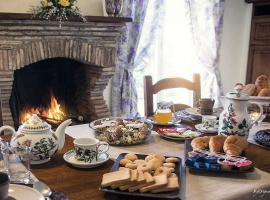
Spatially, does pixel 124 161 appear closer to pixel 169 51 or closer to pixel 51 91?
pixel 51 91

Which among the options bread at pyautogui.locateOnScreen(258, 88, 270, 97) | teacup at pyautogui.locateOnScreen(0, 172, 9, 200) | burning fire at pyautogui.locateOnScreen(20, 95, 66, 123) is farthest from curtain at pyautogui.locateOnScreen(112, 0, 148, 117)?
teacup at pyautogui.locateOnScreen(0, 172, 9, 200)

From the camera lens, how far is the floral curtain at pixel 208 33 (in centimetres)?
357

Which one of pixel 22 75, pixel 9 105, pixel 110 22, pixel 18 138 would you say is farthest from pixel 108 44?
pixel 18 138

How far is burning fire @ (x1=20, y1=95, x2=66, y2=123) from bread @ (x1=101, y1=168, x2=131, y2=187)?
6.15ft

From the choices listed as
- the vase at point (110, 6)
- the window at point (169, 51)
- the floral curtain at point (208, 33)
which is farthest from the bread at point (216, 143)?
the floral curtain at point (208, 33)

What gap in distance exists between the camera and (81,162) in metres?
1.13

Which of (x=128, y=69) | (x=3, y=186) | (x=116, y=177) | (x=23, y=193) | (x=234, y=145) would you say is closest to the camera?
(x=3, y=186)

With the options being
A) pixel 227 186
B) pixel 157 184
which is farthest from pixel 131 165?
pixel 227 186

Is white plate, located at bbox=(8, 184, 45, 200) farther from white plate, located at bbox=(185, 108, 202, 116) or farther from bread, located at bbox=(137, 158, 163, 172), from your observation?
white plate, located at bbox=(185, 108, 202, 116)

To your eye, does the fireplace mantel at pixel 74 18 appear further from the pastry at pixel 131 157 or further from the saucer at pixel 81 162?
the pastry at pixel 131 157

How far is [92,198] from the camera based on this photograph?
36.2 inches

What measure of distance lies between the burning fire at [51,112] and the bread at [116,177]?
1874 mm

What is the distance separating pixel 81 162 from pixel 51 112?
1.84m

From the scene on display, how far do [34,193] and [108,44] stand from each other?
81.2 inches
